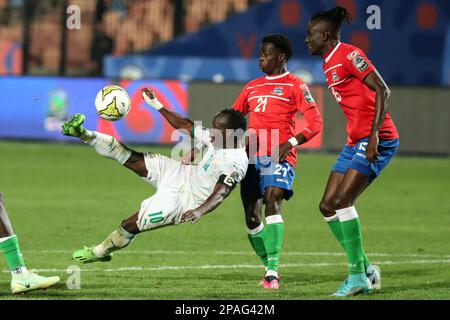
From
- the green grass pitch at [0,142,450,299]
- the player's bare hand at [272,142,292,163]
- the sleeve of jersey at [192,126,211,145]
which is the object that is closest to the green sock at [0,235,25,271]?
the green grass pitch at [0,142,450,299]

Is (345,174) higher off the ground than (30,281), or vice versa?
(345,174)

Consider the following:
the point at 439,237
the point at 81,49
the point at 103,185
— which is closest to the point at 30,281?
the point at 439,237

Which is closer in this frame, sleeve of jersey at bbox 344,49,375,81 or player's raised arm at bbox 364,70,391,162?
player's raised arm at bbox 364,70,391,162

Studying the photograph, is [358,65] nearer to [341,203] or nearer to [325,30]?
[325,30]

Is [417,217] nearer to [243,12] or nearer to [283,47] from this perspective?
[283,47]

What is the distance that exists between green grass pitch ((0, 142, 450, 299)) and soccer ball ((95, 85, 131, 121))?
148 cm

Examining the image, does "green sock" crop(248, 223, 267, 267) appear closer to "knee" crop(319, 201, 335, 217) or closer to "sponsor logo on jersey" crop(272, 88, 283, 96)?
"knee" crop(319, 201, 335, 217)

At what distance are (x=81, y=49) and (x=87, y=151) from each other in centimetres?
583

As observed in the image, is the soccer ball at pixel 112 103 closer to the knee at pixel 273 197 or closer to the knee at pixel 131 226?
the knee at pixel 131 226

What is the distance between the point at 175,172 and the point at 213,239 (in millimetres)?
3818

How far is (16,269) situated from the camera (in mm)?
8656

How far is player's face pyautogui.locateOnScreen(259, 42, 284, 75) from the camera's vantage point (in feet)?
32.2

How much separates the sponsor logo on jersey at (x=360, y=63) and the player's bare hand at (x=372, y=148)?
0.59m
